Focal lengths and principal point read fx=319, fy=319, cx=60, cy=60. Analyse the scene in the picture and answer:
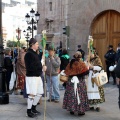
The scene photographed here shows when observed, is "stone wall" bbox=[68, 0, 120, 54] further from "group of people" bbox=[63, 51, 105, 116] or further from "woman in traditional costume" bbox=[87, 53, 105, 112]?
"group of people" bbox=[63, 51, 105, 116]

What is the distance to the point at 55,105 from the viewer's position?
9.80 m

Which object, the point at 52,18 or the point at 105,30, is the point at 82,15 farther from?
the point at 52,18

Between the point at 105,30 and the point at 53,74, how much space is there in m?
8.71

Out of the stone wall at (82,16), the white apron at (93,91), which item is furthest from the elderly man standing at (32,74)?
the stone wall at (82,16)

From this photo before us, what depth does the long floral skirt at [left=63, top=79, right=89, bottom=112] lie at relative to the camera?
805cm

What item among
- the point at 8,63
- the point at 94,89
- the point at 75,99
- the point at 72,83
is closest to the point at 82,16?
the point at 8,63

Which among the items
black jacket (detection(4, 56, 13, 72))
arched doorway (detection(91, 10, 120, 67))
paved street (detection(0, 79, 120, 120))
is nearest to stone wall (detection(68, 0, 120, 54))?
arched doorway (detection(91, 10, 120, 67))

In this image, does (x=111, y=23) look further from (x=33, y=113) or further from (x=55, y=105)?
(x=33, y=113)

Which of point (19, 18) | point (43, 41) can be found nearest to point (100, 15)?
point (43, 41)

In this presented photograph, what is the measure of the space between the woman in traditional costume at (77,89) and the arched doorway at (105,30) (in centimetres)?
1010

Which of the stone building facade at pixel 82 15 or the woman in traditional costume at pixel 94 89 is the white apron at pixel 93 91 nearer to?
the woman in traditional costume at pixel 94 89

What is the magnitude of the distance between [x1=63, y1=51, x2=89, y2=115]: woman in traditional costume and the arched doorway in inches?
398

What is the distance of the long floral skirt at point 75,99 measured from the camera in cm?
805

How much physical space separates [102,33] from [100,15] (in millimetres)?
1087
